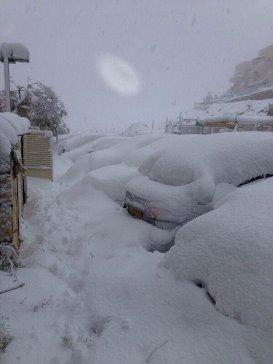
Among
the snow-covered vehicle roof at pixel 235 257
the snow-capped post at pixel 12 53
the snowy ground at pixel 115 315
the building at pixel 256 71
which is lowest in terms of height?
the snowy ground at pixel 115 315

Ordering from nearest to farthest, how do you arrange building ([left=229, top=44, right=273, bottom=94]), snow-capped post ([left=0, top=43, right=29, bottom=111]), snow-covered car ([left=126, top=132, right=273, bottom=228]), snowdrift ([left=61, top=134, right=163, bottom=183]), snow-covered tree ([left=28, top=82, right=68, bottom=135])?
snow-covered car ([left=126, top=132, right=273, bottom=228])
snow-capped post ([left=0, top=43, right=29, bottom=111])
snowdrift ([left=61, top=134, right=163, bottom=183])
snow-covered tree ([left=28, top=82, right=68, bottom=135])
building ([left=229, top=44, right=273, bottom=94])

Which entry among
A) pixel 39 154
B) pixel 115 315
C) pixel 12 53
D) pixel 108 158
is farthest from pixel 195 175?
pixel 39 154

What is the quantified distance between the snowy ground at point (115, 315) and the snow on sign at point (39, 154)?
5693 millimetres

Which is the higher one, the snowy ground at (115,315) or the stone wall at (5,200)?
the stone wall at (5,200)

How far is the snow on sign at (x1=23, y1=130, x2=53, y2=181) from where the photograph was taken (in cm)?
998

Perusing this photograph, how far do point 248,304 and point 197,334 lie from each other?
518 mm

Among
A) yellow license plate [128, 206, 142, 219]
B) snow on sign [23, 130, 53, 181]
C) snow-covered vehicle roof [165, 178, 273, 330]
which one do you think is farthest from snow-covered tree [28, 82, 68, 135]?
snow-covered vehicle roof [165, 178, 273, 330]

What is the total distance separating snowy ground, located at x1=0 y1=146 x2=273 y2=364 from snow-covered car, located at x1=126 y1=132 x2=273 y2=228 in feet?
1.53

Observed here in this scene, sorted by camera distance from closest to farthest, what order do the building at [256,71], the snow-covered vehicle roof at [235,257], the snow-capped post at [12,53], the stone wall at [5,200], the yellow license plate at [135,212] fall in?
the snow-covered vehicle roof at [235,257]
the stone wall at [5,200]
the yellow license plate at [135,212]
the snow-capped post at [12,53]
the building at [256,71]

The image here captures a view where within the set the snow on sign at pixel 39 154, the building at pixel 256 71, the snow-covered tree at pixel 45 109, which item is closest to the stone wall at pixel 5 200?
the snow on sign at pixel 39 154

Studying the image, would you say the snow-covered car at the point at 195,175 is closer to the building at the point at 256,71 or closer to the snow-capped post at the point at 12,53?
the snow-capped post at the point at 12,53

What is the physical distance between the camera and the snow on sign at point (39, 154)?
9977 mm

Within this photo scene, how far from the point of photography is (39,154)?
410 inches

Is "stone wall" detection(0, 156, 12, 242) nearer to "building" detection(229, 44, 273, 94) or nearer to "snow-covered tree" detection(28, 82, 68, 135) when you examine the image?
"snow-covered tree" detection(28, 82, 68, 135)
